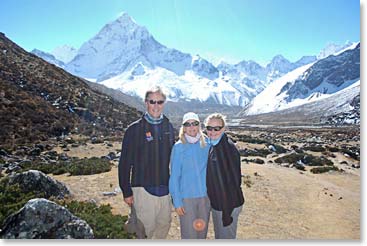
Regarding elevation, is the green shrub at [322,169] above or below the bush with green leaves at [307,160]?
below

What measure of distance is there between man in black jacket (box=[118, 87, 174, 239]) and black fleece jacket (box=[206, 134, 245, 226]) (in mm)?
588

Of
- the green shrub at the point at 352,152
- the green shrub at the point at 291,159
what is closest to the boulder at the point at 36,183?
the green shrub at the point at 291,159

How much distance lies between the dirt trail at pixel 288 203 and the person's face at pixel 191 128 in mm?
3173

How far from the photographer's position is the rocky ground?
7492mm

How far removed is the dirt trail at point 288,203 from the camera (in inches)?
294

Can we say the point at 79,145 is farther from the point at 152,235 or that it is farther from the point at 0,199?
the point at 152,235

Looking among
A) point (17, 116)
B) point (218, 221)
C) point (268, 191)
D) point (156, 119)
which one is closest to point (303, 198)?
point (268, 191)

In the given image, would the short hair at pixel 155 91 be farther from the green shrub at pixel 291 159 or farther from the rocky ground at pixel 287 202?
the green shrub at pixel 291 159

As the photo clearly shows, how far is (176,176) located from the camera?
4.53 meters

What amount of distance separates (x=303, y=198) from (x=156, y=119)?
7.48m

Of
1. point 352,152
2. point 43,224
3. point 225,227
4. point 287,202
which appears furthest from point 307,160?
point 43,224

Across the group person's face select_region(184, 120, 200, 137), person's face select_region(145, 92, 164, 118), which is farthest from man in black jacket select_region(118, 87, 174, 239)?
person's face select_region(184, 120, 200, 137)

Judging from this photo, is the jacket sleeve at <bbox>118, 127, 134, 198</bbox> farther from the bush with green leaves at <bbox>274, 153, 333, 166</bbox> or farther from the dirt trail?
the bush with green leaves at <bbox>274, 153, 333, 166</bbox>

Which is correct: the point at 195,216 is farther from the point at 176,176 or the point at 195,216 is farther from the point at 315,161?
the point at 315,161
